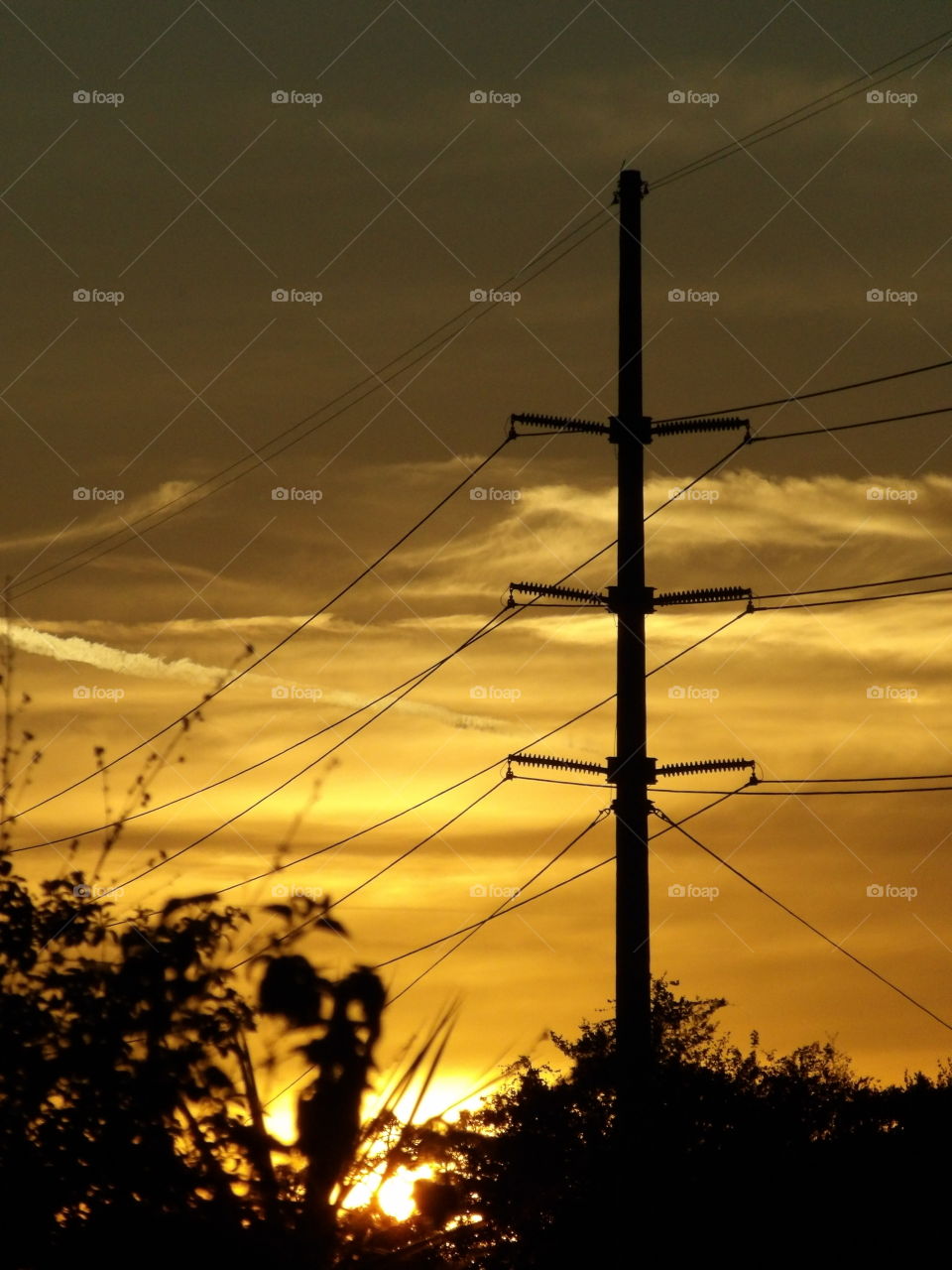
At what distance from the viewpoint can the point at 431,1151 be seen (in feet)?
44.9

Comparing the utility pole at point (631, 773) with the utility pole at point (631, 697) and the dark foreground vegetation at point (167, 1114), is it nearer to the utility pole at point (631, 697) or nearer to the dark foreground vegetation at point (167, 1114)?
the utility pole at point (631, 697)

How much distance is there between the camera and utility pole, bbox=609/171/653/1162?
1003 inches

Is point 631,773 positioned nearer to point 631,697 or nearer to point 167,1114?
point 631,697

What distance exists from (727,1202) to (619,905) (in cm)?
1463

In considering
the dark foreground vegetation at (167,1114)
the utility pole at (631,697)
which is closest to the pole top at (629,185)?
the utility pole at (631,697)

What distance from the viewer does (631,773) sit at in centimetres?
2641

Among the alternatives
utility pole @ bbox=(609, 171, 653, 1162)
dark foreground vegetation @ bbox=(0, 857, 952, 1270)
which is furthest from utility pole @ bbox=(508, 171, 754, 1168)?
dark foreground vegetation @ bbox=(0, 857, 952, 1270)

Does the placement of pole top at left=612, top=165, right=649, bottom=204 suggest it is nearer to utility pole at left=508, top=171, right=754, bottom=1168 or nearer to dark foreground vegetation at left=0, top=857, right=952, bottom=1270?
utility pole at left=508, top=171, right=754, bottom=1168

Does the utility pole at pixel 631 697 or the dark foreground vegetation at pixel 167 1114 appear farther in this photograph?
the utility pole at pixel 631 697

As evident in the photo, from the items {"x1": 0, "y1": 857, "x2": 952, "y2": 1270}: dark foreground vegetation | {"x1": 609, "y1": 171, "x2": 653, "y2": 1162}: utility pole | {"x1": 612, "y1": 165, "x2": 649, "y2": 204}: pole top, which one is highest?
{"x1": 612, "y1": 165, "x2": 649, "y2": 204}: pole top

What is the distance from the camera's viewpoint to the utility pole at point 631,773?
2547 centimetres

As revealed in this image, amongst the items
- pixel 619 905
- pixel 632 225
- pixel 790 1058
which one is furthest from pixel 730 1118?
pixel 632 225

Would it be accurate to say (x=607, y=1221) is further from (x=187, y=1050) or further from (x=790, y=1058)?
(x=187, y=1050)

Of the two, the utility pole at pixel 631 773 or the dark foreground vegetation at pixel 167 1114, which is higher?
the utility pole at pixel 631 773
